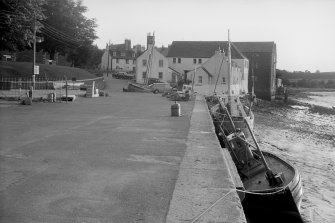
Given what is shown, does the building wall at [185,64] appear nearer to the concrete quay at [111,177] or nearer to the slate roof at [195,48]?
the slate roof at [195,48]

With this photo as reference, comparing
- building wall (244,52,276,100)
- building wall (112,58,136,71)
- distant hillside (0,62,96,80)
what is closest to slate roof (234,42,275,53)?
building wall (244,52,276,100)

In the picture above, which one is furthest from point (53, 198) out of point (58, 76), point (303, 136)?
point (58, 76)

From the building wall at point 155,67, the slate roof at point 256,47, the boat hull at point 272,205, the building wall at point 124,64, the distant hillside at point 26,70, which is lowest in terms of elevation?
the boat hull at point 272,205

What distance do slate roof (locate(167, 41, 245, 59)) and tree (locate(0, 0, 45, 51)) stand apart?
50400 mm

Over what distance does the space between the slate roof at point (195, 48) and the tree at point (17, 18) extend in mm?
50400

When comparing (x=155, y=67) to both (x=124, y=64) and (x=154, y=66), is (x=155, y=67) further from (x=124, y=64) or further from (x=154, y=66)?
(x=124, y=64)

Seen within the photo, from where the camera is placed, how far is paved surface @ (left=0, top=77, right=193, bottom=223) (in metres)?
6.06

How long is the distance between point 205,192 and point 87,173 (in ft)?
9.14

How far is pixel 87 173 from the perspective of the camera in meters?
8.46

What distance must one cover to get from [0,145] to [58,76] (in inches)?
1717

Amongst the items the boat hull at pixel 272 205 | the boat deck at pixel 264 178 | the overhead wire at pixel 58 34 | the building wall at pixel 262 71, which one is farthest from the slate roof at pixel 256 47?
the boat hull at pixel 272 205

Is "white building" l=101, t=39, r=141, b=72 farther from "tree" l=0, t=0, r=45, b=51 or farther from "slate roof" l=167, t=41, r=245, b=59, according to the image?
"tree" l=0, t=0, r=45, b=51

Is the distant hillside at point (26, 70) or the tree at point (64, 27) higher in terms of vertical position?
the tree at point (64, 27)

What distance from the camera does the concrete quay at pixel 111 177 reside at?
19.8 feet
